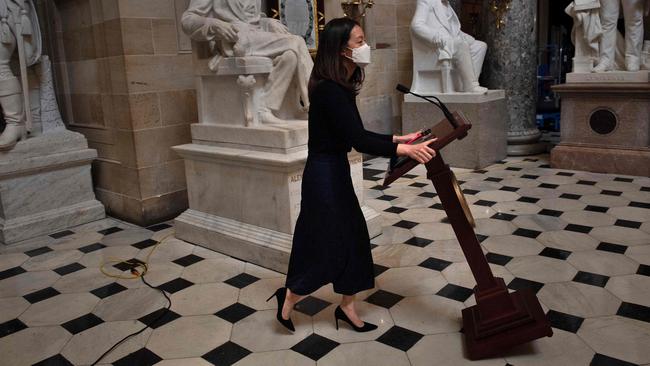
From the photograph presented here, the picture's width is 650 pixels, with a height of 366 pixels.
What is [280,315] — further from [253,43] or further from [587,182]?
[587,182]

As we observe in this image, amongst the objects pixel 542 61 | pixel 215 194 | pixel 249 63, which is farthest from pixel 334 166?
pixel 542 61

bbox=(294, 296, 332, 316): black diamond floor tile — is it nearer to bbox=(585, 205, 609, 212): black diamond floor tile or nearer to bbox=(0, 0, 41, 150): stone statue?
bbox=(585, 205, 609, 212): black diamond floor tile

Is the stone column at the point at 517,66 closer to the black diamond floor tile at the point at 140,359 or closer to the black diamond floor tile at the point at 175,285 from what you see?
the black diamond floor tile at the point at 175,285

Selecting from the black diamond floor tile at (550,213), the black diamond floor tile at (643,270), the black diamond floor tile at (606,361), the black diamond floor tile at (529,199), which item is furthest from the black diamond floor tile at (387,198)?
the black diamond floor tile at (606,361)

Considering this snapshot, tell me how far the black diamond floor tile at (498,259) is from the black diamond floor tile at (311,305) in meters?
1.14

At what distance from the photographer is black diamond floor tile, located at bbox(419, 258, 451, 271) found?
11.4 ft

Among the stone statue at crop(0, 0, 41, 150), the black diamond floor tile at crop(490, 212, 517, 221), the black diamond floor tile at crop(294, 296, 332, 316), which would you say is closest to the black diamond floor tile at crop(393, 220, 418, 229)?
the black diamond floor tile at crop(490, 212, 517, 221)

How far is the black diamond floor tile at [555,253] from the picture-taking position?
3547 millimetres

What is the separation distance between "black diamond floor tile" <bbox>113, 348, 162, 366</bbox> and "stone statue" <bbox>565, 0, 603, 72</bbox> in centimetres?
510

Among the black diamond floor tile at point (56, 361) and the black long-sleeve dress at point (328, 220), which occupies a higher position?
the black long-sleeve dress at point (328, 220)

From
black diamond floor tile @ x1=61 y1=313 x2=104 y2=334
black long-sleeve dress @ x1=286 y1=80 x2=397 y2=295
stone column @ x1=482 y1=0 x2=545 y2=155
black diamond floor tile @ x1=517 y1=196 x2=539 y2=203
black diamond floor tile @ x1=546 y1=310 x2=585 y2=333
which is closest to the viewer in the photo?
black long-sleeve dress @ x1=286 y1=80 x2=397 y2=295

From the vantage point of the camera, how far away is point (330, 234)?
2.49 meters

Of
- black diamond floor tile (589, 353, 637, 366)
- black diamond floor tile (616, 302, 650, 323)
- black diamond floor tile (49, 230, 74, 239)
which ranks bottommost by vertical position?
black diamond floor tile (589, 353, 637, 366)

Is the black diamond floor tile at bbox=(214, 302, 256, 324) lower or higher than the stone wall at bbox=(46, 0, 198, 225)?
lower
